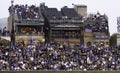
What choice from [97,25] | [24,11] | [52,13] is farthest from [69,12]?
[24,11]

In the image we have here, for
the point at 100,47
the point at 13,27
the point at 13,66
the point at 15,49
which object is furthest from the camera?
the point at 13,27

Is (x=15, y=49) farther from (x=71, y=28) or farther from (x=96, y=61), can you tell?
(x=71, y=28)

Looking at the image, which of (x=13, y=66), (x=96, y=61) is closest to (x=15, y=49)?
(x=13, y=66)

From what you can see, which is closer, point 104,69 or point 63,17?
point 104,69

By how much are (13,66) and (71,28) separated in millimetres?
17087

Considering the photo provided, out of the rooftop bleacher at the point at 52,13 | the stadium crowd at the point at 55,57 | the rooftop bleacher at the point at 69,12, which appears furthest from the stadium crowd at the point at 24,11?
the stadium crowd at the point at 55,57

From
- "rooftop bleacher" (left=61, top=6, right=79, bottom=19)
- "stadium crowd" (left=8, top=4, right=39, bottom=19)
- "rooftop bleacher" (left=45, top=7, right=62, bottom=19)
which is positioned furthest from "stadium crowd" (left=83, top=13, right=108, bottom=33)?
"stadium crowd" (left=8, top=4, right=39, bottom=19)

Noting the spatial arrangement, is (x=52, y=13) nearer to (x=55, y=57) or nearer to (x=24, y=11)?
(x=24, y=11)

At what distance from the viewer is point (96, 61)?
6134 centimetres

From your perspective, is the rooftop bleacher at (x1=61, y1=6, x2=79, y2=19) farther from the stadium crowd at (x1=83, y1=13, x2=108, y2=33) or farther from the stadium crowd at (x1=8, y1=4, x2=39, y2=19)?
the stadium crowd at (x1=8, y1=4, x2=39, y2=19)

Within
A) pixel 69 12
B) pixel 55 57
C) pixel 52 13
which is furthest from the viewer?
pixel 69 12

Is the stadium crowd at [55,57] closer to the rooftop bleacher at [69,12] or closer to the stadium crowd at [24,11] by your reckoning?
the stadium crowd at [24,11]

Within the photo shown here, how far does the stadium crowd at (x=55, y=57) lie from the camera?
190ft

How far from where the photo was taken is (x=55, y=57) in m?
60.5
